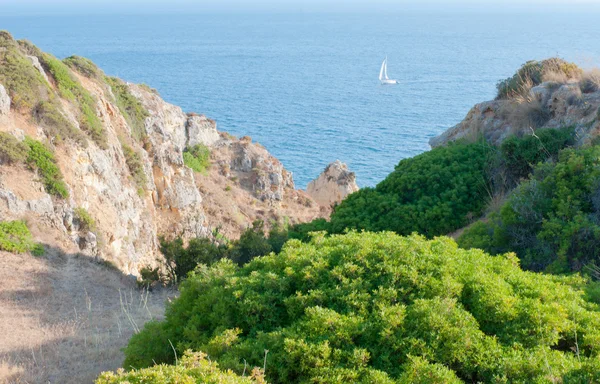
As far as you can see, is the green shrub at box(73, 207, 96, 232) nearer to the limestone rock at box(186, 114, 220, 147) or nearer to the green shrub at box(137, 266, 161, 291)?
the green shrub at box(137, 266, 161, 291)

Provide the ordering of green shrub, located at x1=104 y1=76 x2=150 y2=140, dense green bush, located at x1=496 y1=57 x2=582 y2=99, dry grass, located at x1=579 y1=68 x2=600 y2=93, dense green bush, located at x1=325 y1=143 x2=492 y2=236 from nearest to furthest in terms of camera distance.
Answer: dense green bush, located at x1=325 y1=143 x2=492 y2=236 → dry grass, located at x1=579 y1=68 x2=600 y2=93 → dense green bush, located at x1=496 y1=57 x2=582 y2=99 → green shrub, located at x1=104 y1=76 x2=150 y2=140

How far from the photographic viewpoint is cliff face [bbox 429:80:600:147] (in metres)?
14.2

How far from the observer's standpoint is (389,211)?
42.8 feet

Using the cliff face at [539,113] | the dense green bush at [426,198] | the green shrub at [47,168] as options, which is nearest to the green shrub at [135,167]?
the green shrub at [47,168]

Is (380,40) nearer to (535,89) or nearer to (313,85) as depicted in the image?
(313,85)

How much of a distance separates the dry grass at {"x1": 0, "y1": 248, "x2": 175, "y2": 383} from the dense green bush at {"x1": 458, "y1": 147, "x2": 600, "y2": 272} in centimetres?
636

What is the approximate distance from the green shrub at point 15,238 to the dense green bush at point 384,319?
9048 millimetres

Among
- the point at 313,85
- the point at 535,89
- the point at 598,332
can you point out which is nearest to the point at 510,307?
the point at 598,332

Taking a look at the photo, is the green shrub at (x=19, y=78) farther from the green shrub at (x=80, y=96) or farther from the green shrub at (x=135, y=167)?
the green shrub at (x=135, y=167)

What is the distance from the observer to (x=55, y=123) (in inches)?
768

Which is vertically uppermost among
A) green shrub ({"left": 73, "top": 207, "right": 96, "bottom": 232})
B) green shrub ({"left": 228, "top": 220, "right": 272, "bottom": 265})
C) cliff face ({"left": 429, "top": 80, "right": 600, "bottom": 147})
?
cliff face ({"left": 429, "top": 80, "right": 600, "bottom": 147})

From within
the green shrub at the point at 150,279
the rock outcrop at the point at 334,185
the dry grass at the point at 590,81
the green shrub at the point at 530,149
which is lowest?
the rock outcrop at the point at 334,185

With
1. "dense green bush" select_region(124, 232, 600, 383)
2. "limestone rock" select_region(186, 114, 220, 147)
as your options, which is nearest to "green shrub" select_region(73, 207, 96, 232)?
"dense green bush" select_region(124, 232, 600, 383)

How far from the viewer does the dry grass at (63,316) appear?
25.5ft
